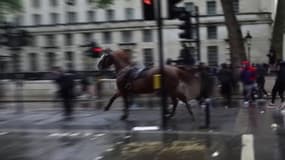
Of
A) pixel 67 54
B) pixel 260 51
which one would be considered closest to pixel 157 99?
pixel 260 51

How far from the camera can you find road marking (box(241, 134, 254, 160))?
31.5 ft

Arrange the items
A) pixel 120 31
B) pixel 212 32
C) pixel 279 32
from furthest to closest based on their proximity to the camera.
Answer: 1. pixel 120 31
2. pixel 212 32
3. pixel 279 32

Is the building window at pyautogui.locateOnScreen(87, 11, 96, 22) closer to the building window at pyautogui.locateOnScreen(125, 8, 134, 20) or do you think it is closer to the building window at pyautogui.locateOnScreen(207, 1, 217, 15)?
the building window at pyautogui.locateOnScreen(125, 8, 134, 20)

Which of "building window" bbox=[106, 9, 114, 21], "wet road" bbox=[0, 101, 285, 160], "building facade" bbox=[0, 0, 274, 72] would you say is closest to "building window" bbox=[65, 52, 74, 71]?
"building facade" bbox=[0, 0, 274, 72]

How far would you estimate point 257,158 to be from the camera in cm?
941

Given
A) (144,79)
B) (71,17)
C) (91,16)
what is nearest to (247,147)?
(144,79)

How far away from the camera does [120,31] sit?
65.6 meters

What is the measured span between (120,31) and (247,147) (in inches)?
2194

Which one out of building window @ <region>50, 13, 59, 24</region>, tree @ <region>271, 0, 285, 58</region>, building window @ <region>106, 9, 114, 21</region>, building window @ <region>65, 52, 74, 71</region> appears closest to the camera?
tree @ <region>271, 0, 285, 58</region>

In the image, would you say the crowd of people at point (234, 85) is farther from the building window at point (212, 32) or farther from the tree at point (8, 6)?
the building window at point (212, 32)

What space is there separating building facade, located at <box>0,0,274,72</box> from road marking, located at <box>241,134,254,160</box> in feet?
152

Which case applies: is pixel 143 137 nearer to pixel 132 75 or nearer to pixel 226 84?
pixel 132 75

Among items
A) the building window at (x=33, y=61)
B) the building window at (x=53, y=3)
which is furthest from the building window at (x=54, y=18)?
the building window at (x=33, y=61)

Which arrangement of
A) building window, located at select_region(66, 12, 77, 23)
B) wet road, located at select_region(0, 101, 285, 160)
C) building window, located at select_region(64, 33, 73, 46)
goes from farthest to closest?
1. building window, located at select_region(66, 12, 77, 23)
2. building window, located at select_region(64, 33, 73, 46)
3. wet road, located at select_region(0, 101, 285, 160)
